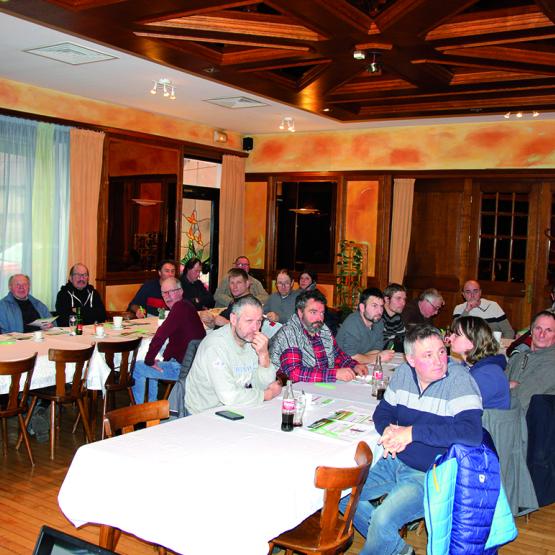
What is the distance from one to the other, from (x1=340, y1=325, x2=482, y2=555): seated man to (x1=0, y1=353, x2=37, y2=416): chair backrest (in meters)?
2.70

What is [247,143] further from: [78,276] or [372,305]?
[372,305]

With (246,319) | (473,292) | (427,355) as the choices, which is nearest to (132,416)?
(246,319)

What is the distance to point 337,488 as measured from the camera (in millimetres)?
2904

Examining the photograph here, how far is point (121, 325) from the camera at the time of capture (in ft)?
23.5

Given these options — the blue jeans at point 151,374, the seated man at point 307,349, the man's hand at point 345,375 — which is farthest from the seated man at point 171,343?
the man's hand at point 345,375

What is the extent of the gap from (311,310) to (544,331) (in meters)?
1.78

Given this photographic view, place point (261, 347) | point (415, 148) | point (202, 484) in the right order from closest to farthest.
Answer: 1. point (202, 484)
2. point (261, 347)
3. point (415, 148)

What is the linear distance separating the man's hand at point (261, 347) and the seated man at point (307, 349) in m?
0.59

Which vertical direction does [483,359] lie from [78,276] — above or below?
below

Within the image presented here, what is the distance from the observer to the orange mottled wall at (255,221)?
40.7 feet

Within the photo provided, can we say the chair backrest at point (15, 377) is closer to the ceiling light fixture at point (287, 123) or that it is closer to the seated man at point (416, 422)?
the seated man at point (416, 422)

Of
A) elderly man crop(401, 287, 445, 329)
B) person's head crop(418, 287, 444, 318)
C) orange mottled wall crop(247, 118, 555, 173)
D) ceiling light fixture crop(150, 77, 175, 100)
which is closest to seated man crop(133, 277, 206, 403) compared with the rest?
elderly man crop(401, 287, 445, 329)

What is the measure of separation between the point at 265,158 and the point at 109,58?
546 centimetres

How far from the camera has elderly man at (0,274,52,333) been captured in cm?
695
